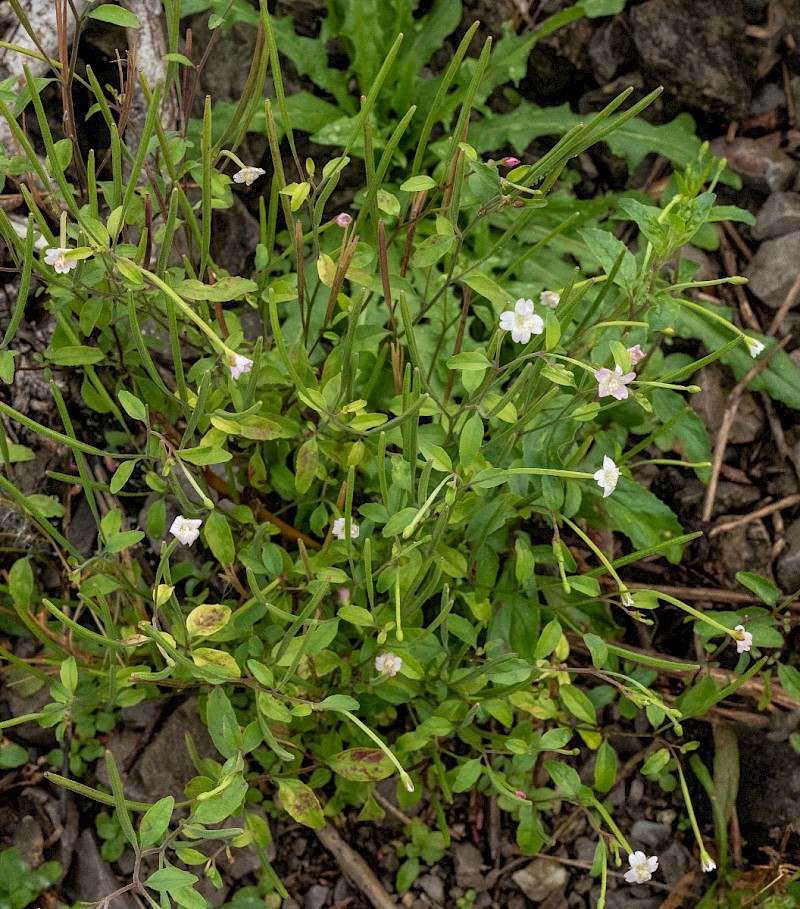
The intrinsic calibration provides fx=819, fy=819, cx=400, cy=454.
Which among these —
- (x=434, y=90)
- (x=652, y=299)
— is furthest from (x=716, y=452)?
(x=434, y=90)

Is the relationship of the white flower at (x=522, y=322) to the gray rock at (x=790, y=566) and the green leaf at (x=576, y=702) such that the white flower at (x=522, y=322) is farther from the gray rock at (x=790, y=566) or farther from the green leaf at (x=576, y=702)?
the gray rock at (x=790, y=566)

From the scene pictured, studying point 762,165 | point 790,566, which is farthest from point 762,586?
point 762,165

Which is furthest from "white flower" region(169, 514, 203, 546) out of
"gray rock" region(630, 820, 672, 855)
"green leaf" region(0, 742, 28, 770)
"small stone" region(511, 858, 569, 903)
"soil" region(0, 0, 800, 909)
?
"gray rock" region(630, 820, 672, 855)

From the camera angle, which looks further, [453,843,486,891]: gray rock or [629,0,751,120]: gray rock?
[629,0,751,120]: gray rock

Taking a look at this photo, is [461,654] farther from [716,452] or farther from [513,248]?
[513,248]

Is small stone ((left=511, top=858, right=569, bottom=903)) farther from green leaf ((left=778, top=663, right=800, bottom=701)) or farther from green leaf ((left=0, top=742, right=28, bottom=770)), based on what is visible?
green leaf ((left=0, top=742, right=28, bottom=770))

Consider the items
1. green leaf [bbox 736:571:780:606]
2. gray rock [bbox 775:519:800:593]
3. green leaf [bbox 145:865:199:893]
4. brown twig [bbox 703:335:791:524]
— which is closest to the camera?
green leaf [bbox 145:865:199:893]

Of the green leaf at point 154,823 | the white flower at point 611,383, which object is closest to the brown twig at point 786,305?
the white flower at point 611,383

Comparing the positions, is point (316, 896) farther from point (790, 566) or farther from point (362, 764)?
point (790, 566)
